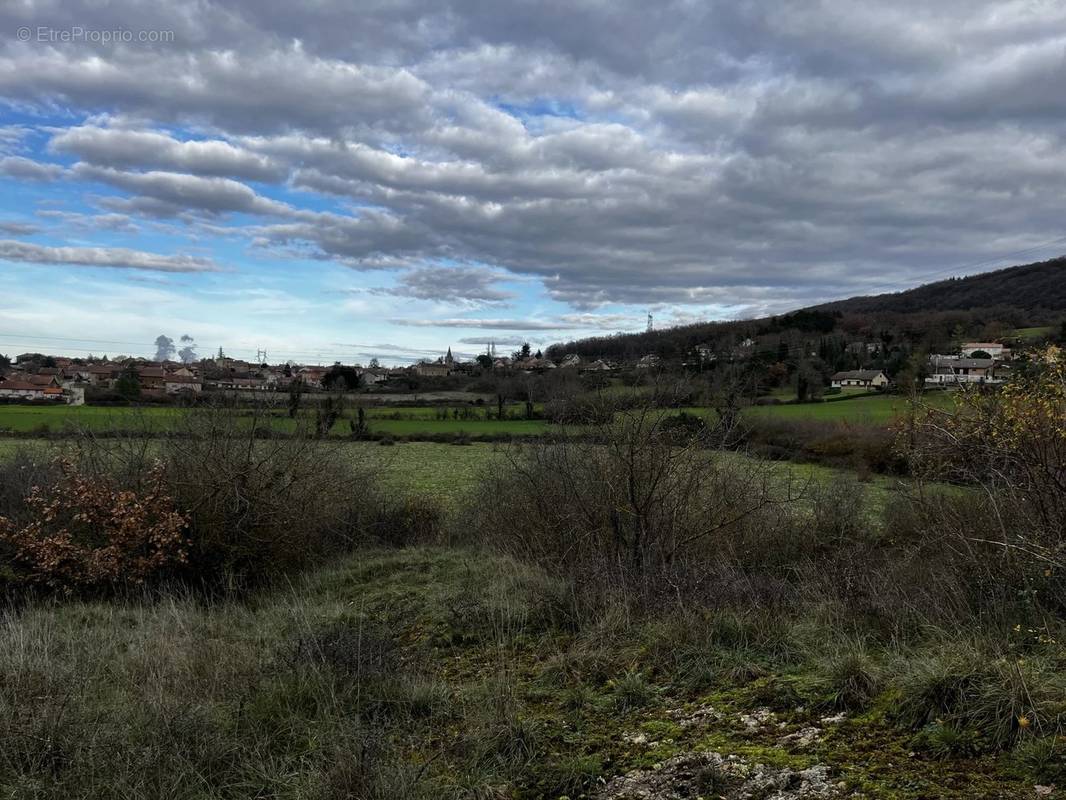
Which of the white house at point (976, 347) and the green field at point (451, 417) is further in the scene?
the green field at point (451, 417)

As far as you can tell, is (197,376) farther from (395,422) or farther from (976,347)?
(395,422)

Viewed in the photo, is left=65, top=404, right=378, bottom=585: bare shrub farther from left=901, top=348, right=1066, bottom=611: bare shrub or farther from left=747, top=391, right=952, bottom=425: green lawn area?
left=747, top=391, right=952, bottom=425: green lawn area

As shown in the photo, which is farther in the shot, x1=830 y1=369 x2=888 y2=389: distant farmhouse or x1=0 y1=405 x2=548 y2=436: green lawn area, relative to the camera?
x1=830 y1=369 x2=888 y2=389: distant farmhouse

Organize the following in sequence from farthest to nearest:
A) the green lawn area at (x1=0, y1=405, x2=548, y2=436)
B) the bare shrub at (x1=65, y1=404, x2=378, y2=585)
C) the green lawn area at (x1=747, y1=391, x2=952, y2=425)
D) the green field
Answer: the green lawn area at (x1=0, y1=405, x2=548, y2=436), the green lawn area at (x1=747, y1=391, x2=952, y2=425), the green field, the bare shrub at (x1=65, y1=404, x2=378, y2=585)

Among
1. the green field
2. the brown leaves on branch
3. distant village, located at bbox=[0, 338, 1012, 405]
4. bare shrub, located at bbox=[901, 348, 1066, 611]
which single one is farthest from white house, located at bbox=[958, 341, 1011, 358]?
the brown leaves on branch

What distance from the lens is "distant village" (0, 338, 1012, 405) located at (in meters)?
12.5

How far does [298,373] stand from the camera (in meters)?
20.5

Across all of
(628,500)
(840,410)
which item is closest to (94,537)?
(628,500)

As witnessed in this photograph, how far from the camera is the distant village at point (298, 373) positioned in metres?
12.5

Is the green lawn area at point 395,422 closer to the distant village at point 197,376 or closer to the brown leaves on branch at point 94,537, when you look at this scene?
the distant village at point 197,376

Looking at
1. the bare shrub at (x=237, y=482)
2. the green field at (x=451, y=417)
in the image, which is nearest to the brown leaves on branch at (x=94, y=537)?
the bare shrub at (x=237, y=482)

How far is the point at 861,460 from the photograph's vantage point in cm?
2666

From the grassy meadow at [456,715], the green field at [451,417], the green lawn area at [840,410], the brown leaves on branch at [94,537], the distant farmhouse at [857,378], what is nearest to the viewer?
the grassy meadow at [456,715]

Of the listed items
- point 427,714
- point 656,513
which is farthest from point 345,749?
point 656,513
